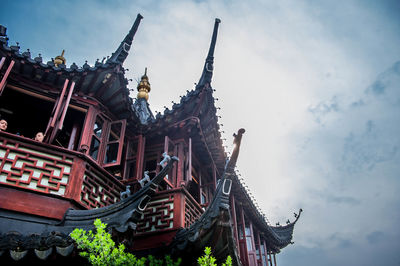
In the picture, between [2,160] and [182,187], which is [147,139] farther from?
[2,160]

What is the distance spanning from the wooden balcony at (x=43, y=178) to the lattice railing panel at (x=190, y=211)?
1.58 meters

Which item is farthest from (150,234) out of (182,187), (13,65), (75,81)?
(13,65)

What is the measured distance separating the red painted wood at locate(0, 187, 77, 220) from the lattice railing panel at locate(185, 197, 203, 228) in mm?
2217

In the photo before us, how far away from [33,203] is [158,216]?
2238 millimetres

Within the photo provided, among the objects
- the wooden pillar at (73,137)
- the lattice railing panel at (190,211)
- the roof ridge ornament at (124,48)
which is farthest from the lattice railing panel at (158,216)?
the roof ridge ornament at (124,48)

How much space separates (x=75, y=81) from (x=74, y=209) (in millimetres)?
2806

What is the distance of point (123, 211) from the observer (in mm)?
4777

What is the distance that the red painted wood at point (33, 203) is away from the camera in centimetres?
481

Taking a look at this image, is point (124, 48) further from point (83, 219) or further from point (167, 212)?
point (83, 219)

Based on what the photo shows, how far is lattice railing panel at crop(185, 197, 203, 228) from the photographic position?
6598mm

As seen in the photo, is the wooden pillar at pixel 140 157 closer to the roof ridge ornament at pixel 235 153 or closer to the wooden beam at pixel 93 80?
the wooden beam at pixel 93 80

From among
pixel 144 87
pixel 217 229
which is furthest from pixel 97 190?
pixel 144 87

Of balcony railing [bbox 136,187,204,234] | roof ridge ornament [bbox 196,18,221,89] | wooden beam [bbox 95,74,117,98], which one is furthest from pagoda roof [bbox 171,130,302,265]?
wooden beam [bbox 95,74,117,98]

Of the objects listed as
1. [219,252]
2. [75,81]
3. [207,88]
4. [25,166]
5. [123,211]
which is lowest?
[219,252]
